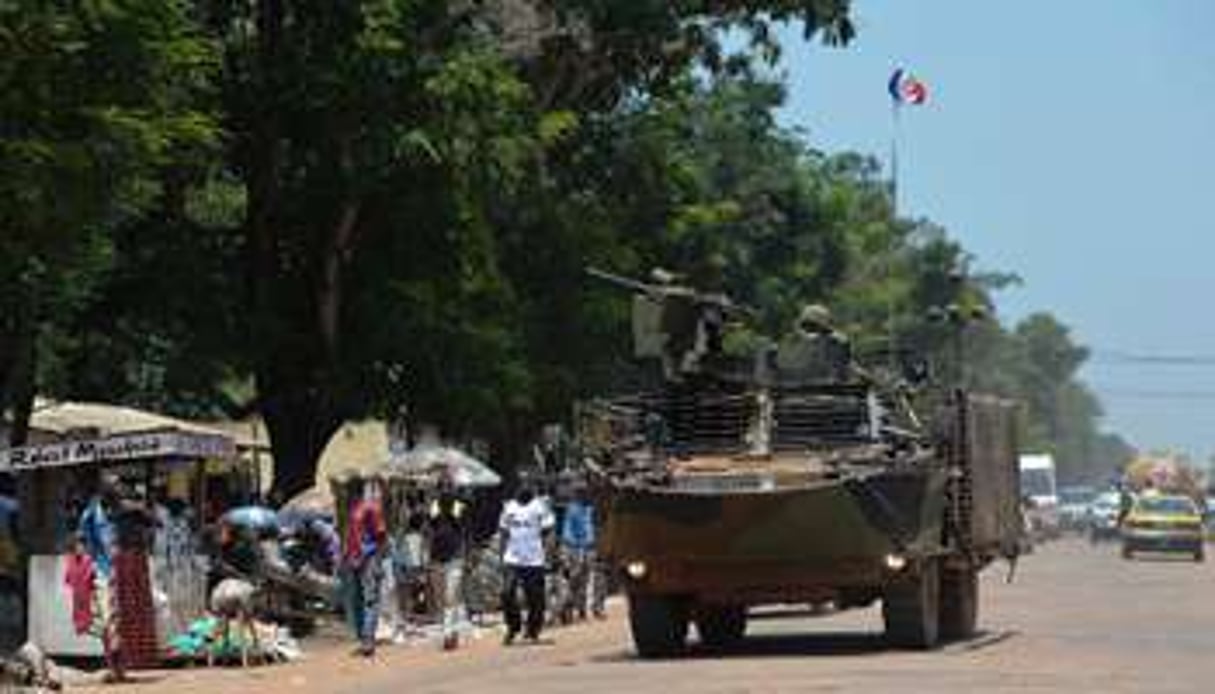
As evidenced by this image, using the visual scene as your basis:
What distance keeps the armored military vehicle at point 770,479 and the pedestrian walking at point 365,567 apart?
3562 millimetres

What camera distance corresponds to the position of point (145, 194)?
27312 mm

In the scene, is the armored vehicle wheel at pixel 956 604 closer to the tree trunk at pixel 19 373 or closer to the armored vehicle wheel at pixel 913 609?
the armored vehicle wheel at pixel 913 609

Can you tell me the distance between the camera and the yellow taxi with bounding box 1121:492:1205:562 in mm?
64438

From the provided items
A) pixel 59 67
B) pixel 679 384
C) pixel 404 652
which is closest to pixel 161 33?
pixel 59 67

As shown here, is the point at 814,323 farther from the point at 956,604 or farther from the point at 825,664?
A: the point at 825,664

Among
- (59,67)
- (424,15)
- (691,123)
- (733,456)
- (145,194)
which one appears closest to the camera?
(59,67)

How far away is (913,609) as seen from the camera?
2516 centimetres

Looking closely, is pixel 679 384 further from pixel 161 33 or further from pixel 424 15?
pixel 424 15

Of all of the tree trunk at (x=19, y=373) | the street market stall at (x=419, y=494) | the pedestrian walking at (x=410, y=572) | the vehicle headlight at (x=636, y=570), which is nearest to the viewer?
the vehicle headlight at (x=636, y=570)

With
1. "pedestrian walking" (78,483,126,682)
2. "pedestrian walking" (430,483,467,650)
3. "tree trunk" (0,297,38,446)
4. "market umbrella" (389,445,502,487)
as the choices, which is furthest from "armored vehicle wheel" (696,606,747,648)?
"market umbrella" (389,445,502,487)

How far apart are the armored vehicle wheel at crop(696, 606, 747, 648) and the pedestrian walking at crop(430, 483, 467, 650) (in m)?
3.39

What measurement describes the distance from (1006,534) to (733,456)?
6.91m

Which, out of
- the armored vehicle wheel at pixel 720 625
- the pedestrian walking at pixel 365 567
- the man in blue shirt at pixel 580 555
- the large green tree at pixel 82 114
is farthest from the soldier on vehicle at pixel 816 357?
the man in blue shirt at pixel 580 555

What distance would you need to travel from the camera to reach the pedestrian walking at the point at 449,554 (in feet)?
99.2
